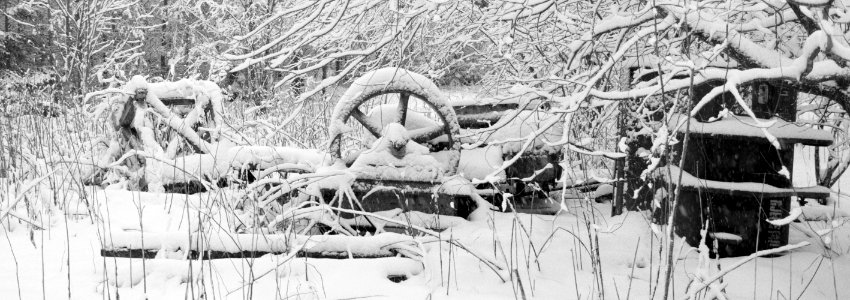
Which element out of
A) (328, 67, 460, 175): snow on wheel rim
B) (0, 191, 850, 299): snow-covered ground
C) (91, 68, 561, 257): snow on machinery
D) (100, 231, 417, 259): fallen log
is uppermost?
(328, 67, 460, 175): snow on wheel rim

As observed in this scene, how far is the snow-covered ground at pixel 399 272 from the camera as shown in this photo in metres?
3.15

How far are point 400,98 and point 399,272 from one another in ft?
5.96

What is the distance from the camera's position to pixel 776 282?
12.1 feet

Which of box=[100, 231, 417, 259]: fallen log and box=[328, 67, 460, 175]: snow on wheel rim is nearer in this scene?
box=[100, 231, 417, 259]: fallen log

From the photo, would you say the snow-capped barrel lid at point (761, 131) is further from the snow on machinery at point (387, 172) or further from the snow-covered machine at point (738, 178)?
the snow on machinery at point (387, 172)

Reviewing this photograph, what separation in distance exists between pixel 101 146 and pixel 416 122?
3.49 meters

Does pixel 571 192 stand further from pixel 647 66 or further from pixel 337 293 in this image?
pixel 337 293

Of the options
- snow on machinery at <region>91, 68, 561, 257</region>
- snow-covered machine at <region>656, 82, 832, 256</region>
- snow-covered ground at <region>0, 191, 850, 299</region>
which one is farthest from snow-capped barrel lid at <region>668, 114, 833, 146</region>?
snow on machinery at <region>91, 68, 561, 257</region>

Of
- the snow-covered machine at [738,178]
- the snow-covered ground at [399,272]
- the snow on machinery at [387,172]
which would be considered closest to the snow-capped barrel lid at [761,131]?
the snow-covered machine at [738,178]

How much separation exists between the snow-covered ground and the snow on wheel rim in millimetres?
877

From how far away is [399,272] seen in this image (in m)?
3.58

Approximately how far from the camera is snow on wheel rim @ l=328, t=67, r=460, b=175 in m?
4.95

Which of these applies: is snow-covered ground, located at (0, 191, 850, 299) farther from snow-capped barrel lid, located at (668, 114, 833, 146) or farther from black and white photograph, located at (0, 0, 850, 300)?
snow-capped barrel lid, located at (668, 114, 833, 146)

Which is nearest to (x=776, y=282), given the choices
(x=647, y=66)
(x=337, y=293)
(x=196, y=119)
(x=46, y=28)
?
(x=647, y=66)
